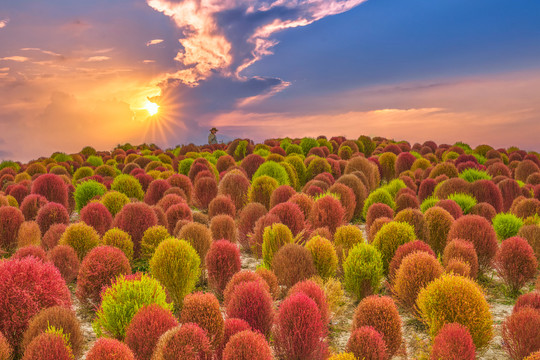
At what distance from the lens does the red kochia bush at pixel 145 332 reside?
22.9 feet

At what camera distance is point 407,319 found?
10016 mm

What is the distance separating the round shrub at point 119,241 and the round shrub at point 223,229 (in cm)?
294

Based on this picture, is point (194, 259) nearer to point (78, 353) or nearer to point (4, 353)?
point (78, 353)

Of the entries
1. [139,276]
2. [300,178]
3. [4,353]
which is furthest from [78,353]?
[300,178]

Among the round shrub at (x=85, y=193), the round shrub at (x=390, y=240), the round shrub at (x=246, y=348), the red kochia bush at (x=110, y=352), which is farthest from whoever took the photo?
the round shrub at (x=85, y=193)

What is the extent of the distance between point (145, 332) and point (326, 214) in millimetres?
9380

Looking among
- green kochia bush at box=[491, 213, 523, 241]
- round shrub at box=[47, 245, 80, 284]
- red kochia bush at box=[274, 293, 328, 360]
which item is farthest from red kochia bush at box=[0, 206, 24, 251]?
green kochia bush at box=[491, 213, 523, 241]

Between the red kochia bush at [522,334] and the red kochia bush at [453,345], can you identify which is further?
the red kochia bush at [522,334]

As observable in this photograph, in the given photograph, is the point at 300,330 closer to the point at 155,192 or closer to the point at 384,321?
the point at 384,321

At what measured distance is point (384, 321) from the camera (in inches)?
309

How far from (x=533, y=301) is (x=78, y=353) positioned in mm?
9680

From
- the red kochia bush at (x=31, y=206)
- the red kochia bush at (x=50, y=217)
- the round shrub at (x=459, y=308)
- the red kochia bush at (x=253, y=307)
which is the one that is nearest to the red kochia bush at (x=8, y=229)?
the red kochia bush at (x=50, y=217)

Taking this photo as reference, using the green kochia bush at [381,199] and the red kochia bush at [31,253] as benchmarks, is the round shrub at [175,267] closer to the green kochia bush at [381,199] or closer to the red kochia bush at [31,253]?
the red kochia bush at [31,253]

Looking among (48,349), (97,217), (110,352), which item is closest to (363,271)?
(110,352)
